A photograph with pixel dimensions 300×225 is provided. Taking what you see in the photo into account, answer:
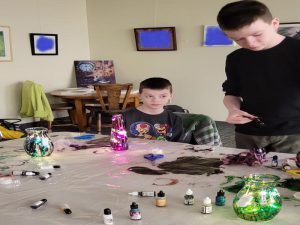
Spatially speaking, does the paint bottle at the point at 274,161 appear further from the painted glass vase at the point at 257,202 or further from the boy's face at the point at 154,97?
the boy's face at the point at 154,97

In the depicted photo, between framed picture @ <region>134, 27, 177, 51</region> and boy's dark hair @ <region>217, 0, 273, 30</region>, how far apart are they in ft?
15.3

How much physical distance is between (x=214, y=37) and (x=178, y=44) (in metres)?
0.61

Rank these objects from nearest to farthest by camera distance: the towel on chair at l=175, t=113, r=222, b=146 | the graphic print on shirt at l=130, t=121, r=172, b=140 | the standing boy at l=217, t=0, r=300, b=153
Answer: the standing boy at l=217, t=0, r=300, b=153 → the graphic print on shirt at l=130, t=121, r=172, b=140 → the towel on chair at l=175, t=113, r=222, b=146

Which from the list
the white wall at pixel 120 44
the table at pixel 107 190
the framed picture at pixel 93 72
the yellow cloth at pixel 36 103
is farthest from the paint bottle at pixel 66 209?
the framed picture at pixel 93 72

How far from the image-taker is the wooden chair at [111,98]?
17.0 feet

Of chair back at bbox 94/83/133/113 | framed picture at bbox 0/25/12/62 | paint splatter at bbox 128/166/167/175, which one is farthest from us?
framed picture at bbox 0/25/12/62

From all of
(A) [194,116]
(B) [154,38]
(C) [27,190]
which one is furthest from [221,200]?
(B) [154,38]

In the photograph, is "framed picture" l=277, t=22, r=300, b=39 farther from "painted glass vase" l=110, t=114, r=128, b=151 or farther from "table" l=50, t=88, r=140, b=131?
"painted glass vase" l=110, t=114, r=128, b=151

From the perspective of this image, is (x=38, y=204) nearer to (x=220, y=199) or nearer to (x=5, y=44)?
(x=220, y=199)

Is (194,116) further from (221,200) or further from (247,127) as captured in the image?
(221,200)

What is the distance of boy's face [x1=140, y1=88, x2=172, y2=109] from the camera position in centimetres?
239

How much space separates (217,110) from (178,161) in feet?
14.9

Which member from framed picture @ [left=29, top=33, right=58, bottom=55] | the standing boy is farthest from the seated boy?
framed picture @ [left=29, top=33, right=58, bottom=55]

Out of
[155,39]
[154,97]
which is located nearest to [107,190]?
[154,97]
